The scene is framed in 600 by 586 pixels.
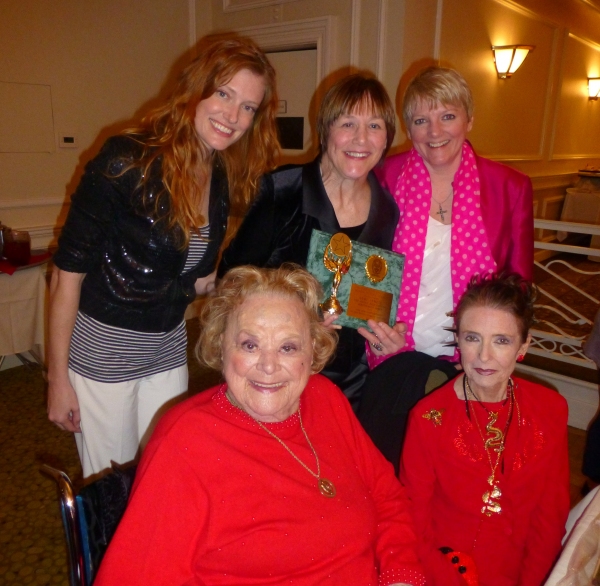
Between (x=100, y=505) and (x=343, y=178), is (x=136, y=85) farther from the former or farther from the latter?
(x=100, y=505)

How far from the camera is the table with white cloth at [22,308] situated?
11.6ft

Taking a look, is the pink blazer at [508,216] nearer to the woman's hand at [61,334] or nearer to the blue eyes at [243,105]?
the blue eyes at [243,105]

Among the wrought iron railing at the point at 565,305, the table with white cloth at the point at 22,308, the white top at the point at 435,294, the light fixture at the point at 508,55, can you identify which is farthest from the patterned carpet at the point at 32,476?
Result: the light fixture at the point at 508,55

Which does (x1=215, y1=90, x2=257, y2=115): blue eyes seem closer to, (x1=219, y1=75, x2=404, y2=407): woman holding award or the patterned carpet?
(x1=219, y1=75, x2=404, y2=407): woman holding award

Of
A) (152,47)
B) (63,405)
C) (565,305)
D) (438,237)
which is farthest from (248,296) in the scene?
(152,47)

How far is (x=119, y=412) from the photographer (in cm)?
170

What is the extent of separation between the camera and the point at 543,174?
25.2 ft

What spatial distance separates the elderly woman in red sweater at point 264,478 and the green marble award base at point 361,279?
0.17m

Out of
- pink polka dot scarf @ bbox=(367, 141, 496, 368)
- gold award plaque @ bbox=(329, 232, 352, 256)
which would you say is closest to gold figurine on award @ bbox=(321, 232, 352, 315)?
gold award plaque @ bbox=(329, 232, 352, 256)

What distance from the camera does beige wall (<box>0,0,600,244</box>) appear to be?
405cm

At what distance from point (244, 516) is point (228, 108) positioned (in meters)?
1.11

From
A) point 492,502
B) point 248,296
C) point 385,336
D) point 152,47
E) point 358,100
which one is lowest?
point 492,502

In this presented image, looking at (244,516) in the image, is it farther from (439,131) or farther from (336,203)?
(439,131)

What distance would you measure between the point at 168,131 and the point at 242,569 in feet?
3.86
